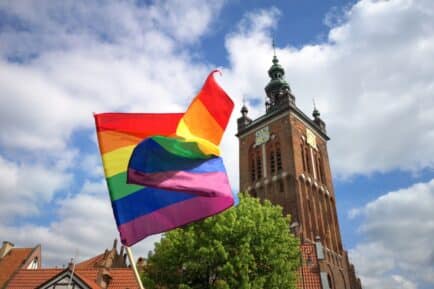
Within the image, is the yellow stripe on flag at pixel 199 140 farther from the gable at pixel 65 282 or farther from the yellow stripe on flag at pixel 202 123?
the gable at pixel 65 282

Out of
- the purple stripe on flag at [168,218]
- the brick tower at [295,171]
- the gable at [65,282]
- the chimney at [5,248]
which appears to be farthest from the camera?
the brick tower at [295,171]

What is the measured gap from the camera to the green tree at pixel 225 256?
1351 cm

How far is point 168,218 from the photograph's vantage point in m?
6.76

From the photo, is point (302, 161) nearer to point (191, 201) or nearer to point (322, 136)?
point (322, 136)

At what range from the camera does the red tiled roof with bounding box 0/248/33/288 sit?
26.3 meters

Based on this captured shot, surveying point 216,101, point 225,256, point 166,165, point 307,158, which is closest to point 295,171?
point 307,158

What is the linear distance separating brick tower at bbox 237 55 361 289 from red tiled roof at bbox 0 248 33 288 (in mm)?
22443

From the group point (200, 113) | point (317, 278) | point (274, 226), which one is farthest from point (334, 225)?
point (200, 113)

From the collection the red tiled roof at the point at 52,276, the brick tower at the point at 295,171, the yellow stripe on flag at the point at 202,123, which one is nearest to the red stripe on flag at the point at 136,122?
the yellow stripe on flag at the point at 202,123

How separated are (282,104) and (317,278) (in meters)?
23.8

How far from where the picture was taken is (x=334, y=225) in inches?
1617

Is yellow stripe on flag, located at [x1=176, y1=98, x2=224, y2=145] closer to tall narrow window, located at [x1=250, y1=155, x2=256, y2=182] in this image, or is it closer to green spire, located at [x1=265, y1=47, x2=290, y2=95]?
tall narrow window, located at [x1=250, y1=155, x2=256, y2=182]

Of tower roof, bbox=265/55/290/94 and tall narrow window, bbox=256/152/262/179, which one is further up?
tower roof, bbox=265/55/290/94

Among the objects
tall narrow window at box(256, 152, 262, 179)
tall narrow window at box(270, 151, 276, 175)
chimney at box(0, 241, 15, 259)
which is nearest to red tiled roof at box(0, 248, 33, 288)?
chimney at box(0, 241, 15, 259)
